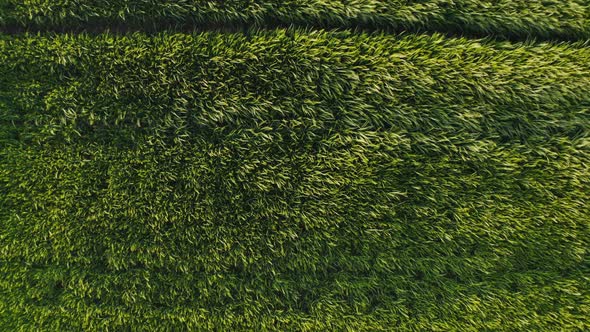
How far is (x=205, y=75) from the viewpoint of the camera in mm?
1844

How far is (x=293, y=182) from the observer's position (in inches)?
75.0

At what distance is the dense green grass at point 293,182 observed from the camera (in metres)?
1.84

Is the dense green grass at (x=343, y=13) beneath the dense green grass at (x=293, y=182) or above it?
above

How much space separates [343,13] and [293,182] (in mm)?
1153

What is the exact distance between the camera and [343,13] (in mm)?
1825

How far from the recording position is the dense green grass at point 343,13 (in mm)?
1819

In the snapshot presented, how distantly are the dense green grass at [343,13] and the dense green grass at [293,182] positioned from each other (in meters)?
0.12

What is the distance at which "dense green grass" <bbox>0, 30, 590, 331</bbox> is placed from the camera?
184cm

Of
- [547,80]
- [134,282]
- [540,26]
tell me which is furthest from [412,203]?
[134,282]

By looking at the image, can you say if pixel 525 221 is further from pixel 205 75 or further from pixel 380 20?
pixel 205 75

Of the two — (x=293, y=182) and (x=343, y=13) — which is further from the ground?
(x=343, y=13)

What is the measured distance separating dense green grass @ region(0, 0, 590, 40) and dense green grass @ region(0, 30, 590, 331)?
0.12 metres

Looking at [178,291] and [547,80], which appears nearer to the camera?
[547,80]

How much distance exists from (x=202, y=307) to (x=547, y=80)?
A: 2757 millimetres
